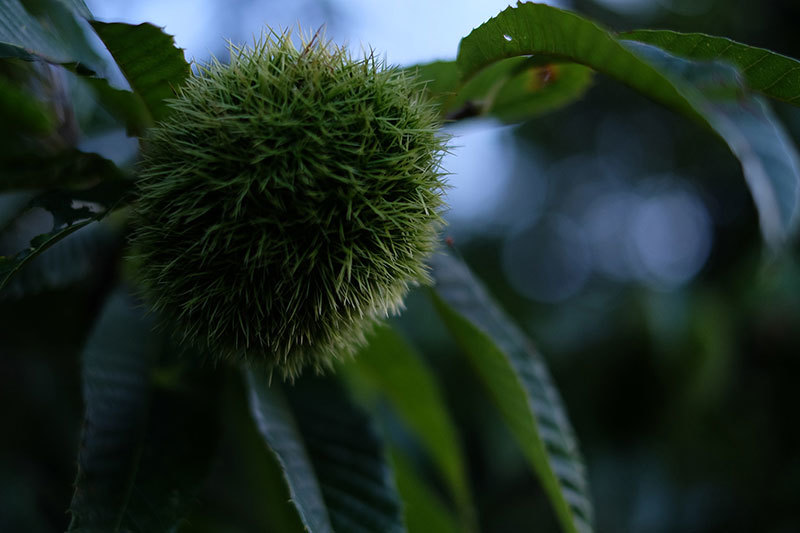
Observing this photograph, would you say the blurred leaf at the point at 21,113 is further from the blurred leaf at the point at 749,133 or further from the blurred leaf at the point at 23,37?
the blurred leaf at the point at 749,133

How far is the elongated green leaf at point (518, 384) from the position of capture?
0.84 meters

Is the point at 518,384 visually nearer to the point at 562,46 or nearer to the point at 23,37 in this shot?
the point at 562,46

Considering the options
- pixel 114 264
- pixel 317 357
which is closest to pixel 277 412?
pixel 317 357

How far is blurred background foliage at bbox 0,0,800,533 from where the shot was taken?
1.11 m

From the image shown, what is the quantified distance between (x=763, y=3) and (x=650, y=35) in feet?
Answer: 9.70

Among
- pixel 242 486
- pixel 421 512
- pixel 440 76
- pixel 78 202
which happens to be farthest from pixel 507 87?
pixel 242 486

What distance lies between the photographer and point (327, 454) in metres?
0.89

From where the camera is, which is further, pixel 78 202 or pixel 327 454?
pixel 327 454

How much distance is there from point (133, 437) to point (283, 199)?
1.48 feet

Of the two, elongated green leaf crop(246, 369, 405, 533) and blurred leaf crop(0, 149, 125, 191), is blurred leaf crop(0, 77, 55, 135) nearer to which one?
blurred leaf crop(0, 149, 125, 191)

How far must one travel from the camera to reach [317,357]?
72 cm

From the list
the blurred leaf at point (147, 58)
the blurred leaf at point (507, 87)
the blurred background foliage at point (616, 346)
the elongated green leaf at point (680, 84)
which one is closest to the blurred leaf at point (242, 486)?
the blurred background foliage at point (616, 346)

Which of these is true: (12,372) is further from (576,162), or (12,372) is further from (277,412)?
(576,162)

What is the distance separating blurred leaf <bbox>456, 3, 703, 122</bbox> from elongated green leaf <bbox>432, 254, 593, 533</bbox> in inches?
12.7
